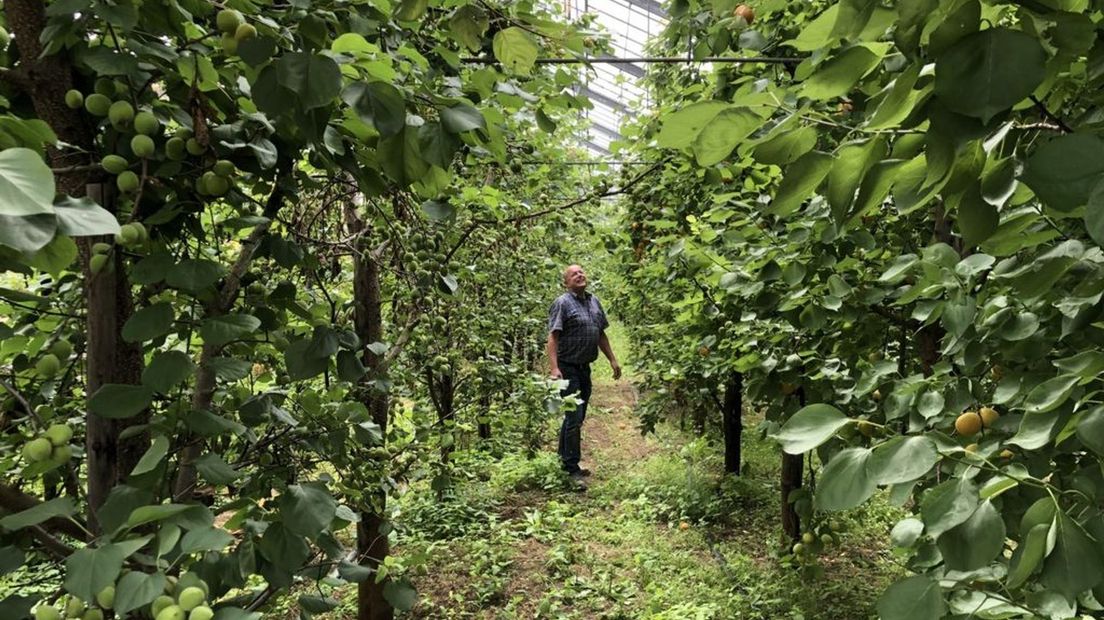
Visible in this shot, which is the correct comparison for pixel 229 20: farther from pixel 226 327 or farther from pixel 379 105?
pixel 226 327

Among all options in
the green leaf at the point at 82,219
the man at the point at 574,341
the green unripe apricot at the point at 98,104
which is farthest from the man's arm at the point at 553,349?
the green leaf at the point at 82,219

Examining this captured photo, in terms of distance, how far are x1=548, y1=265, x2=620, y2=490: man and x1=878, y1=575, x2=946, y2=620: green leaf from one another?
493 cm

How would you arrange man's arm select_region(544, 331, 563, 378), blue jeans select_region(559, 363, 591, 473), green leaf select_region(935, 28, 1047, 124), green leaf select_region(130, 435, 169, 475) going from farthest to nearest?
blue jeans select_region(559, 363, 591, 473) < man's arm select_region(544, 331, 563, 378) < green leaf select_region(130, 435, 169, 475) < green leaf select_region(935, 28, 1047, 124)

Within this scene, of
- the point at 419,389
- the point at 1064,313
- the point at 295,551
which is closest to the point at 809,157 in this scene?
the point at 1064,313

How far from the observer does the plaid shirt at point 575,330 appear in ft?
19.2

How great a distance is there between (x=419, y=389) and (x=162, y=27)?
12.6ft

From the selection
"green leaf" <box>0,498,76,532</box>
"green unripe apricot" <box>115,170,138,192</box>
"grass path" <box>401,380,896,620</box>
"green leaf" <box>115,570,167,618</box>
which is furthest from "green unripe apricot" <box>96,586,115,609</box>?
"grass path" <box>401,380,896,620</box>

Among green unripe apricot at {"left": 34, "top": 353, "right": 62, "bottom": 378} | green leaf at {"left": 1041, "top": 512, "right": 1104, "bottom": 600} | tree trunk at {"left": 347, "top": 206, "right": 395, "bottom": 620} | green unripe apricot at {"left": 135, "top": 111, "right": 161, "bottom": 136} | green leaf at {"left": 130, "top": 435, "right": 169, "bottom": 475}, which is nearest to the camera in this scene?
green leaf at {"left": 1041, "top": 512, "right": 1104, "bottom": 600}

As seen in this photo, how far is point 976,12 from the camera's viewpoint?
0.52 meters

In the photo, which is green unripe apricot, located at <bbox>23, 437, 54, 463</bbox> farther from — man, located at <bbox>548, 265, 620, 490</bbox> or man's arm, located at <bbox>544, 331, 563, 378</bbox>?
man, located at <bbox>548, 265, 620, 490</bbox>

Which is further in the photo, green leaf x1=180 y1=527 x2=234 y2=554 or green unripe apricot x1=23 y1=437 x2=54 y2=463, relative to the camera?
green unripe apricot x1=23 y1=437 x2=54 y2=463

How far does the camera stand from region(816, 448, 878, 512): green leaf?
0.68 m

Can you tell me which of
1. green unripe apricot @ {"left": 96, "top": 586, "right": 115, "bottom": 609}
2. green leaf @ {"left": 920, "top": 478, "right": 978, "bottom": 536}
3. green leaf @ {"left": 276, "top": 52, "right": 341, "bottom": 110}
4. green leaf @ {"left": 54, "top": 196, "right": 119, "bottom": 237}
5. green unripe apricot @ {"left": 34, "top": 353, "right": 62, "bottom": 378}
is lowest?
green unripe apricot @ {"left": 96, "top": 586, "right": 115, "bottom": 609}

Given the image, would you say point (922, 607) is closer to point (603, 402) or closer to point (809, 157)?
point (809, 157)
